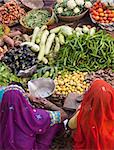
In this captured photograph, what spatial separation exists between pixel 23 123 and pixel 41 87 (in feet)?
4.10

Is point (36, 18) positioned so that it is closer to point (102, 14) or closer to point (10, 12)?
point (10, 12)

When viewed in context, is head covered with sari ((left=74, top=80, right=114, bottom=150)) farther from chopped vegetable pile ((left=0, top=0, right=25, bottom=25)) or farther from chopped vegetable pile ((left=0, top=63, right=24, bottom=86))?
chopped vegetable pile ((left=0, top=0, right=25, bottom=25))

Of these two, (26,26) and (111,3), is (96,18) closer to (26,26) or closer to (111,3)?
(111,3)

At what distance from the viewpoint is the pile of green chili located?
5227 millimetres

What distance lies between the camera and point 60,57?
538 centimetres

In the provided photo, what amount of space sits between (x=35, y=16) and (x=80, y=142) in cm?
299

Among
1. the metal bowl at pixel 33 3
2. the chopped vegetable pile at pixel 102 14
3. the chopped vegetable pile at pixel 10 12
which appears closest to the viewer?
the chopped vegetable pile at pixel 102 14

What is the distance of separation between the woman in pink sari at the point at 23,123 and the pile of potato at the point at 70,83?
75 centimetres

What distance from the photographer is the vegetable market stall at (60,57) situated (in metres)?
5.05

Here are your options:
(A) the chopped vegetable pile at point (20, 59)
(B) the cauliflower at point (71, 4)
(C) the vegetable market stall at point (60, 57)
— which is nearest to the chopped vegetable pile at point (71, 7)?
(B) the cauliflower at point (71, 4)

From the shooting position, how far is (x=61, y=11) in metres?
6.12

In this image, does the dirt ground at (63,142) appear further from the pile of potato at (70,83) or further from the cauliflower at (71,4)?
the cauliflower at (71,4)

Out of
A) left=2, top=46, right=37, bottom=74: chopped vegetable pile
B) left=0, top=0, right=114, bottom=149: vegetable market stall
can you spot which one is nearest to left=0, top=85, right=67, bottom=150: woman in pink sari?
left=0, top=0, right=114, bottom=149: vegetable market stall

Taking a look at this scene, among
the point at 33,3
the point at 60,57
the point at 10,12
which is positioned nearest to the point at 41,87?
the point at 60,57
